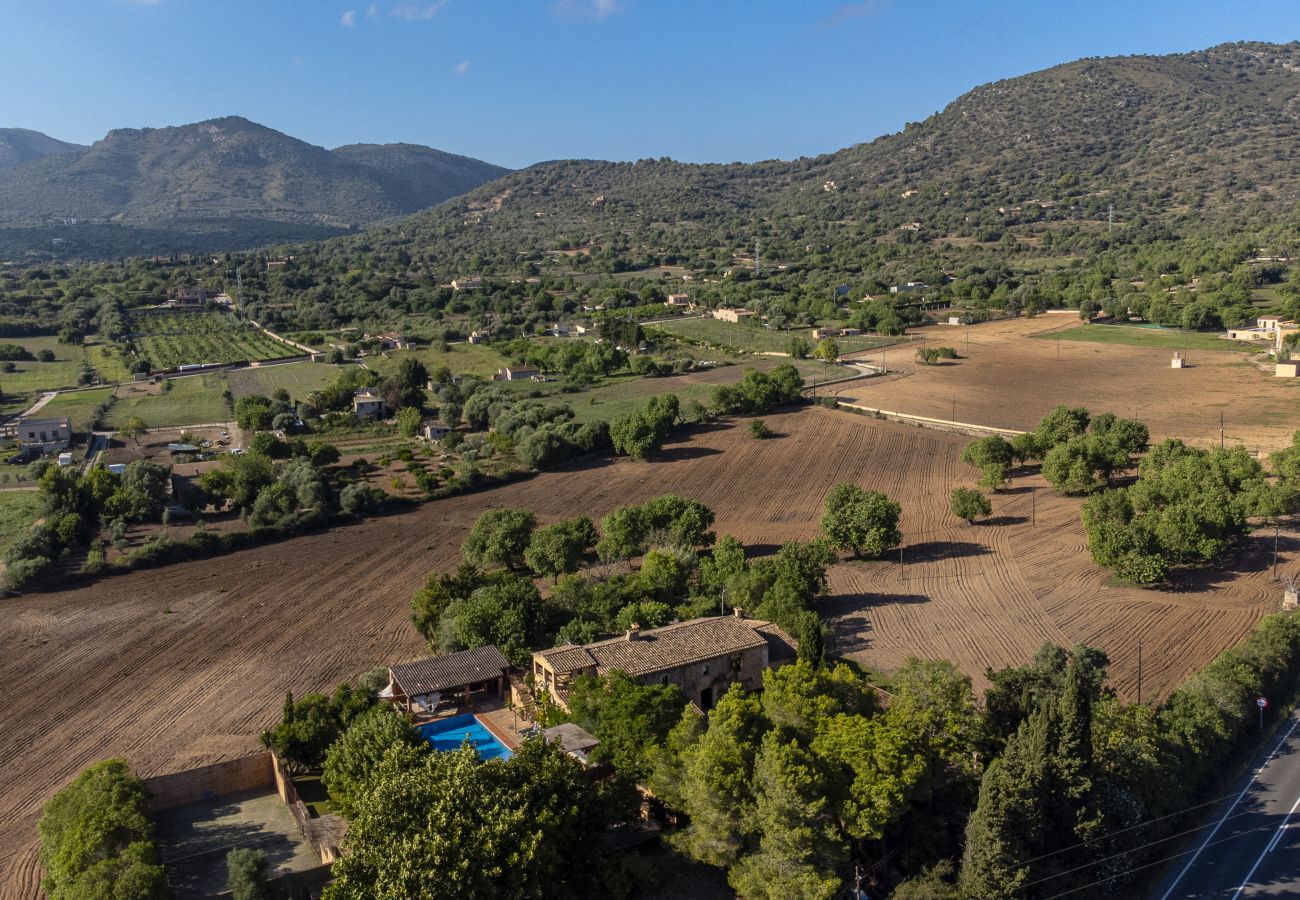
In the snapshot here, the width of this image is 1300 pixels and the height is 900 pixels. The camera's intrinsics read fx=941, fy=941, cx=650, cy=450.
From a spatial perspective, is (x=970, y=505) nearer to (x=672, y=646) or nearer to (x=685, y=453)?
(x=685, y=453)

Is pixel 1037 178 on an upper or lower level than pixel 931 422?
upper

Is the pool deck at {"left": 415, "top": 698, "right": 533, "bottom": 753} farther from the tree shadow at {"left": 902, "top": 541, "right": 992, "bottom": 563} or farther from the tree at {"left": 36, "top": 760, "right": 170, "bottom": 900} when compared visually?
the tree shadow at {"left": 902, "top": 541, "right": 992, "bottom": 563}

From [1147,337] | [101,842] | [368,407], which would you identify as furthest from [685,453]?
[1147,337]

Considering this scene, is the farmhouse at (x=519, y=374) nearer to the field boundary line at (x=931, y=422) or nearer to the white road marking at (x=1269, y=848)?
the field boundary line at (x=931, y=422)

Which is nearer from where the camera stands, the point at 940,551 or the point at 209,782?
the point at 209,782

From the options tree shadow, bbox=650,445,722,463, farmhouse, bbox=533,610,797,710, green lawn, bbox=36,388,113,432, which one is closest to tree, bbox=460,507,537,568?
farmhouse, bbox=533,610,797,710

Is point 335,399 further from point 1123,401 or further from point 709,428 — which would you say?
point 1123,401
